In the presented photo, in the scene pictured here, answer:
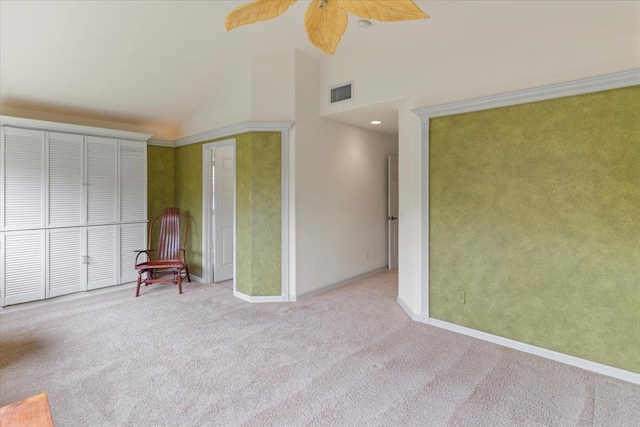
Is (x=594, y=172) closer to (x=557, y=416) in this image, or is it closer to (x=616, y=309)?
(x=616, y=309)

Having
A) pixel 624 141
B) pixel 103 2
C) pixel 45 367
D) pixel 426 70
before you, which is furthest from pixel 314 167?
pixel 45 367

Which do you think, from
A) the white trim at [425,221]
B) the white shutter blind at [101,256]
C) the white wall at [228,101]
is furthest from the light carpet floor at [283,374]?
the white wall at [228,101]

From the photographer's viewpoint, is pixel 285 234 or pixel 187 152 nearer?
pixel 285 234

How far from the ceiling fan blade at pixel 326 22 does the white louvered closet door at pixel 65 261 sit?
13.9 ft

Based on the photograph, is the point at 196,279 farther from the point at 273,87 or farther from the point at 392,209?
the point at 392,209

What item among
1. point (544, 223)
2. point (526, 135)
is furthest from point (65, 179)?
point (544, 223)

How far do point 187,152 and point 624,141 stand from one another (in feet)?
16.8

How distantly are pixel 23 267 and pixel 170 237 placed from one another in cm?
165

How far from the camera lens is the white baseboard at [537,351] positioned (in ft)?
7.93

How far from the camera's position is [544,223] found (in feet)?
8.87

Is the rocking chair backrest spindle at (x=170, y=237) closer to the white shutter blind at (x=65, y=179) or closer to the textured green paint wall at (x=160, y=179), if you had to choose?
the textured green paint wall at (x=160, y=179)

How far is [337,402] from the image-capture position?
2.14 m

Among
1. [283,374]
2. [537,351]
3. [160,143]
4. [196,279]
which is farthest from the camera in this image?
[160,143]

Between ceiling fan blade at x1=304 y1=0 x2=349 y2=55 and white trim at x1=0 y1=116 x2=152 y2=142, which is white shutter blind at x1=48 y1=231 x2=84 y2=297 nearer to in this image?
white trim at x1=0 y1=116 x2=152 y2=142
